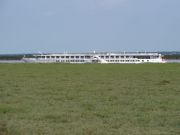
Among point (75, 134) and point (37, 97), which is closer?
point (75, 134)

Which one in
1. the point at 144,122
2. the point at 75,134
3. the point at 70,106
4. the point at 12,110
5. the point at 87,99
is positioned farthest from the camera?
the point at 87,99

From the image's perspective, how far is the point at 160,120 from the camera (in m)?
11.6

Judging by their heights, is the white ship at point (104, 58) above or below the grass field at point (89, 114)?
below

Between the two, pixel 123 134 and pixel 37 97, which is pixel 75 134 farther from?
pixel 37 97

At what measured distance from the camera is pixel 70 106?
46.4ft

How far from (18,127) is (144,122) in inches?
111

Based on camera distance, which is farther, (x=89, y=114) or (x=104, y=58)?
(x=104, y=58)

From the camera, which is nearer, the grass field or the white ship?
the grass field

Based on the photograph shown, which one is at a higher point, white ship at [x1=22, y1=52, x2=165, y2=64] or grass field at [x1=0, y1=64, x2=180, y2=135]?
grass field at [x1=0, y1=64, x2=180, y2=135]

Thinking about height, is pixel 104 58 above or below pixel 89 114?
below

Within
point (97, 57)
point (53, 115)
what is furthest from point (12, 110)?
point (97, 57)

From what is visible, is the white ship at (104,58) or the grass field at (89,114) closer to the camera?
the grass field at (89,114)

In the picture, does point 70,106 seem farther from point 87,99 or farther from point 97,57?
point 97,57

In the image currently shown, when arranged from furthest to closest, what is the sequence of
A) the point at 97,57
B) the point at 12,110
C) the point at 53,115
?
the point at 97,57
the point at 12,110
the point at 53,115
